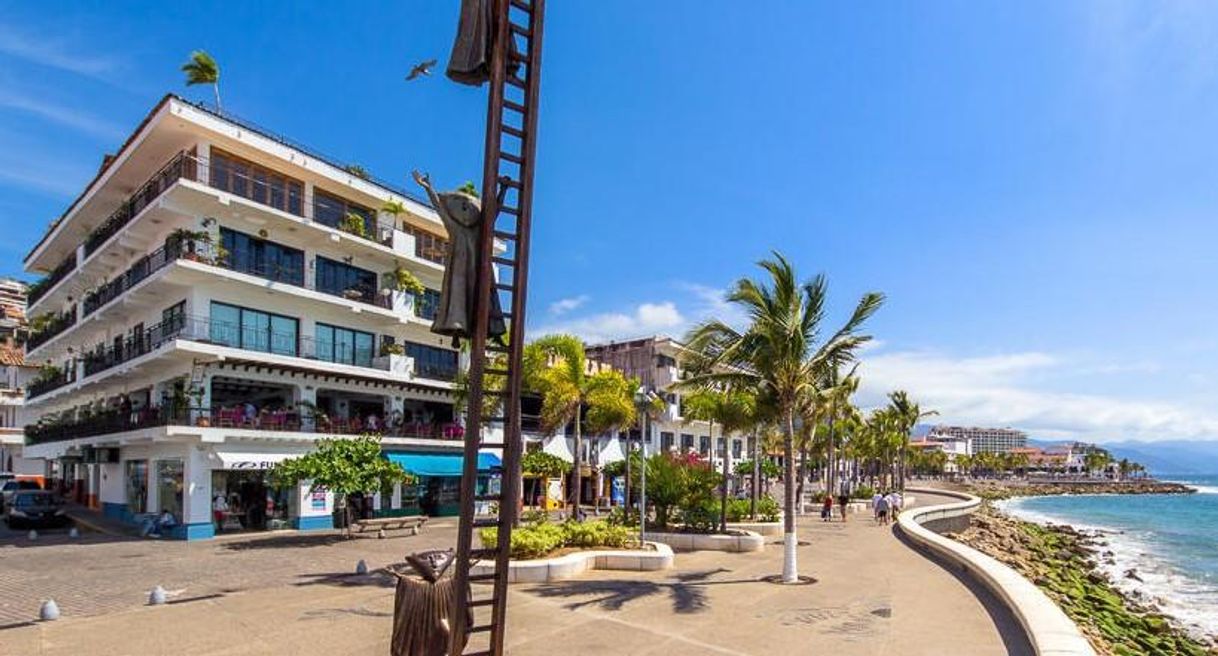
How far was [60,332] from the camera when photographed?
135 feet

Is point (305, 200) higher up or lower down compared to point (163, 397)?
higher up

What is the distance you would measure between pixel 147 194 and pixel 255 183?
13.9 feet

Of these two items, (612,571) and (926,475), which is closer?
(612,571)

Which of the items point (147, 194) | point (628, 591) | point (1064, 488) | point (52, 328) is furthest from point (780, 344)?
point (1064, 488)

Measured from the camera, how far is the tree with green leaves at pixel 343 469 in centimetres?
2544

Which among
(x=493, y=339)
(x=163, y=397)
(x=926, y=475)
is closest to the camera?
(x=493, y=339)

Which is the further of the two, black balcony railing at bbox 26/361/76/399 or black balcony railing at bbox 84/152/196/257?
black balcony railing at bbox 26/361/76/399

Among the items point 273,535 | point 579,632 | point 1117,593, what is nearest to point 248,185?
point 273,535

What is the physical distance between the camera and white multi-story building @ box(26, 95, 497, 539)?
28453mm

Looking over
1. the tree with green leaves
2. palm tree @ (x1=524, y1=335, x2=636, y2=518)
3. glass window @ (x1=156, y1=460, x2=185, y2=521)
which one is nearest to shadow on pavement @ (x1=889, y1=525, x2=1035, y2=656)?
palm tree @ (x1=524, y1=335, x2=636, y2=518)

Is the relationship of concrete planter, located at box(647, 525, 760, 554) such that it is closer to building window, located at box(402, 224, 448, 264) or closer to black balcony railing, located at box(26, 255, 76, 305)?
building window, located at box(402, 224, 448, 264)

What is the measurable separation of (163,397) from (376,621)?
23264mm

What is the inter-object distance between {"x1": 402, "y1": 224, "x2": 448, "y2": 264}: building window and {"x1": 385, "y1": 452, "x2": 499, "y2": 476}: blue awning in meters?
10.5

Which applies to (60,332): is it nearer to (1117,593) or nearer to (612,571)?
(612,571)
